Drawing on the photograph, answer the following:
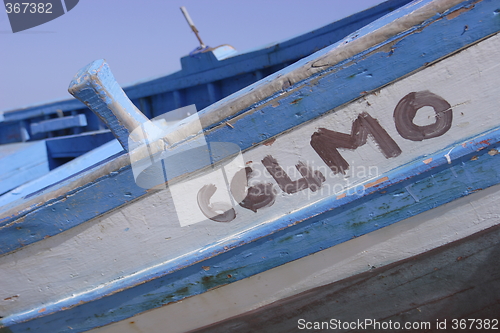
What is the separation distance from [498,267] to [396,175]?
1.88 ft

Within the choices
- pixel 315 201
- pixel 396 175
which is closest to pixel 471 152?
pixel 396 175

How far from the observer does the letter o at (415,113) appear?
3.50ft

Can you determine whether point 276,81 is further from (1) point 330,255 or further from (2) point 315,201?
Answer: (1) point 330,255

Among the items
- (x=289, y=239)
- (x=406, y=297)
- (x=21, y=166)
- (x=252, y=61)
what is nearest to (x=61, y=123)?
(x=21, y=166)

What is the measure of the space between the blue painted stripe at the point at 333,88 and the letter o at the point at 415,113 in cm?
8

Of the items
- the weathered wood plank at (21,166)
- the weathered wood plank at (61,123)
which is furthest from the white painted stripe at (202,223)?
the weathered wood plank at (61,123)

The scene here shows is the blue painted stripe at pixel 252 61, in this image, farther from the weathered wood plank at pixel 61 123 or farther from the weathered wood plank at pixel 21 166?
the weathered wood plank at pixel 21 166

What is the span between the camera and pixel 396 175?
1.14m

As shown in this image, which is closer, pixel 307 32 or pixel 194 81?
pixel 307 32

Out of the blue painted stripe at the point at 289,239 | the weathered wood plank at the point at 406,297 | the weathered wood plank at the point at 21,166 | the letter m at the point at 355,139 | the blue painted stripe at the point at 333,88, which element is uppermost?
the weathered wood plank at the point at 21,166

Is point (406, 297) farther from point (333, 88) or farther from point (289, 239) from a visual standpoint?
point (333, 88)

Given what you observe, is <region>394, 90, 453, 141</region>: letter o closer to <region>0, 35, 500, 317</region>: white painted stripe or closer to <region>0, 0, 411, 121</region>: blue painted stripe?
<region>0, 35, 500, 317</region>: white painted stripe

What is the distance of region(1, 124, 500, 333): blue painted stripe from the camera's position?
1119mm

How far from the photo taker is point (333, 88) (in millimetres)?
1073
